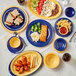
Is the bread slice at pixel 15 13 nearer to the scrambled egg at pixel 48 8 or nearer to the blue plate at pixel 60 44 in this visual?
the scrambled egg at pixel 48 8

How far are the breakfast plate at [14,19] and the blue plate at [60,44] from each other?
33 cm

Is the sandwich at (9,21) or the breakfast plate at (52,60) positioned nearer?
the breakfast plate at (52,60)

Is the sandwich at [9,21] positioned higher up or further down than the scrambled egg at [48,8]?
further down

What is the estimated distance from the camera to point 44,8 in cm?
131

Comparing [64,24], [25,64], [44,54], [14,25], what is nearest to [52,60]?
[44,54]

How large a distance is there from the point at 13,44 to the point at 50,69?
397 mm

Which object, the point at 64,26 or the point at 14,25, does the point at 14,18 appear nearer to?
the point at 14,25

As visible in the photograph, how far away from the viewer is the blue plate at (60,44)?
121 cm

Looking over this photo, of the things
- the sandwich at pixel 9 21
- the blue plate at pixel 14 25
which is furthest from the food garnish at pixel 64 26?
the sandwich at pixel 9 21

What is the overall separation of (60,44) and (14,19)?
0.49 meters

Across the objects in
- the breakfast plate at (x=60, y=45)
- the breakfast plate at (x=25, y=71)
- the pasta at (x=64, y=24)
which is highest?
the pasta at (x=64, y=24)

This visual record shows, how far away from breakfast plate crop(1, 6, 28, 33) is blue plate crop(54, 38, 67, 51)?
13.0 inches

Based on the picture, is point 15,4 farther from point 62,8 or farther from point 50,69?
point 50,69

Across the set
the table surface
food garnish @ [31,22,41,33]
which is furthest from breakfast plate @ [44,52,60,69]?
food garnish @ [31,22,41,33]
